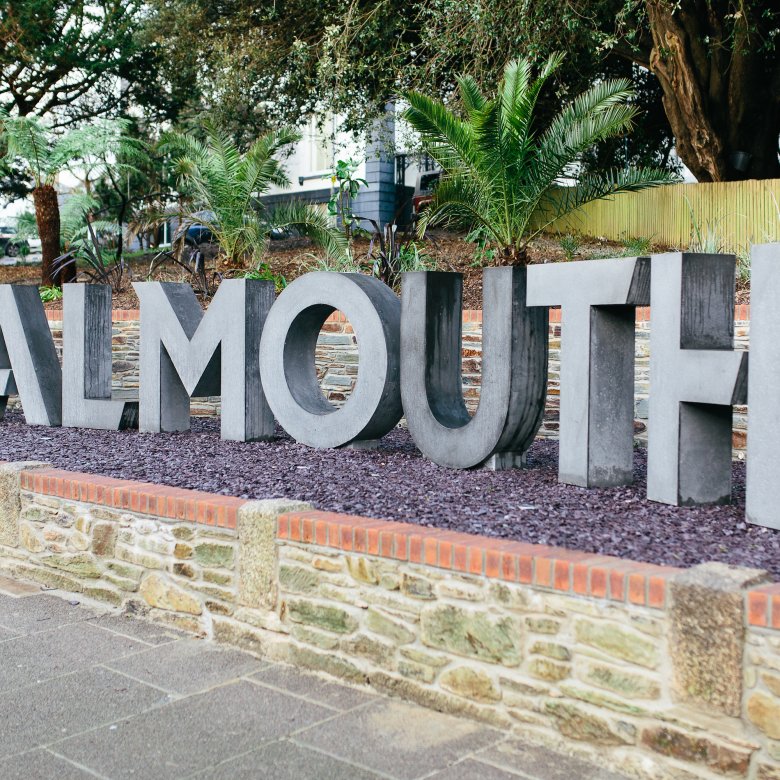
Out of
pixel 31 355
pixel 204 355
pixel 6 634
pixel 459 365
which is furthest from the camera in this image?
pixel 31 355

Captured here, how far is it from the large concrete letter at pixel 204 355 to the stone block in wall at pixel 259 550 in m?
2.69

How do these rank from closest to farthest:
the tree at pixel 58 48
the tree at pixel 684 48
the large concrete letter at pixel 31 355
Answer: the large concrete letter at pixel 31 355 → the tree at pixel 684 48 → the tree at pixel 58 48

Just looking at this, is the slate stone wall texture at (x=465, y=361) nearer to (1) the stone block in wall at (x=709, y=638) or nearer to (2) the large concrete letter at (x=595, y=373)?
(2) the large concrete letter at (x=595, y=373)

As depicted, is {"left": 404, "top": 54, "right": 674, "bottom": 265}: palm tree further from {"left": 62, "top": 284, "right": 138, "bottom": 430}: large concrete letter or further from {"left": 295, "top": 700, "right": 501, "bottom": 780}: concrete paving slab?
{"left": 295, "top": 700, "right": 501, "bottom": 780}: concrete paving slab

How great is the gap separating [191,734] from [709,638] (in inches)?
79.2

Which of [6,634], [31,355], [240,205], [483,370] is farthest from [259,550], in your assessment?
[240,205]

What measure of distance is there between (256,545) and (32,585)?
79.7 inches

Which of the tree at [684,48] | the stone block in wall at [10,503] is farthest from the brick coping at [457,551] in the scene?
the tree at [684,48]

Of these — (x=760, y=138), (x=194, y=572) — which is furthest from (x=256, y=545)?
(x=760, y=138)

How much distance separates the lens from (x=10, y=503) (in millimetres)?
6309

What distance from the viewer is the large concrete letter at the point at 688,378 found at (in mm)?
5000

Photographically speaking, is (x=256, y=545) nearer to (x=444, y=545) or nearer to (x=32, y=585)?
(x=444, y=545)

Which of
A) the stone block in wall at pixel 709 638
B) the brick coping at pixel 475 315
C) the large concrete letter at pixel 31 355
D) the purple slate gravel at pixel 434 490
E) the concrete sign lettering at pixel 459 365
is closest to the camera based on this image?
the stone block in wall at pixel 709 638

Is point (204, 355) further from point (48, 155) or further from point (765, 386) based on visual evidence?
point (48, 155)
